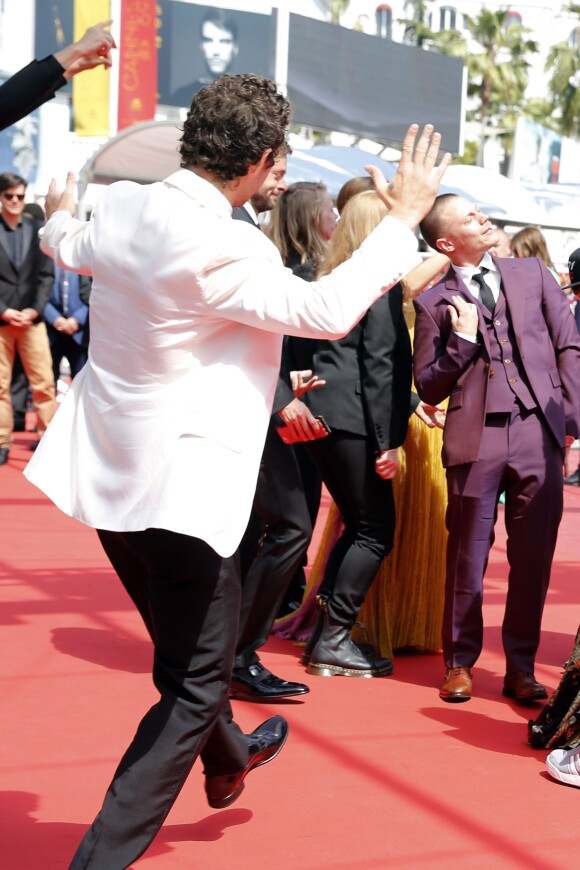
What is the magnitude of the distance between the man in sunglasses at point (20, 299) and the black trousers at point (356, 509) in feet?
18.3

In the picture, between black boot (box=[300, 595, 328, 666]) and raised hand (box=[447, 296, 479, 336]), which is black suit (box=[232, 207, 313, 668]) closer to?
black boot (box=[300, 595, 328, 666])

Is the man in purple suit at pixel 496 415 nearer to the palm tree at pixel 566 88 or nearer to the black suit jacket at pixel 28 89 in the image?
the black suit jacket at pixel 28 89

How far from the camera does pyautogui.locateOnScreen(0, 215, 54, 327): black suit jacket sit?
10.1m

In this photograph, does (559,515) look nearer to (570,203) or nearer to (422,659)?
(422,659)

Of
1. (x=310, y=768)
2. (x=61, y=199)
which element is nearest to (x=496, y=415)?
(x=310, y=768)

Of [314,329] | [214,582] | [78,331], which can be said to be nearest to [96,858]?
[214,582]

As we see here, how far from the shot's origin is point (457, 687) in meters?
4.59

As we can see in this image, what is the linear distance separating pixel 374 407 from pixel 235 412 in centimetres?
220

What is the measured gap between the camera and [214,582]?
2.75 metres

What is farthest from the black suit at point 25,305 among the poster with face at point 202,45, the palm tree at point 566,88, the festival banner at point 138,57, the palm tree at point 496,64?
the palm tree at point 496,64

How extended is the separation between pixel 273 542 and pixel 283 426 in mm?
522

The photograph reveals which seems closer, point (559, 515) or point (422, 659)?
point (559, 515)

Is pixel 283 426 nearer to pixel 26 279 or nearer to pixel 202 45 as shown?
pixel 26 279

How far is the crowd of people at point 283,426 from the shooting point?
8.79ft
